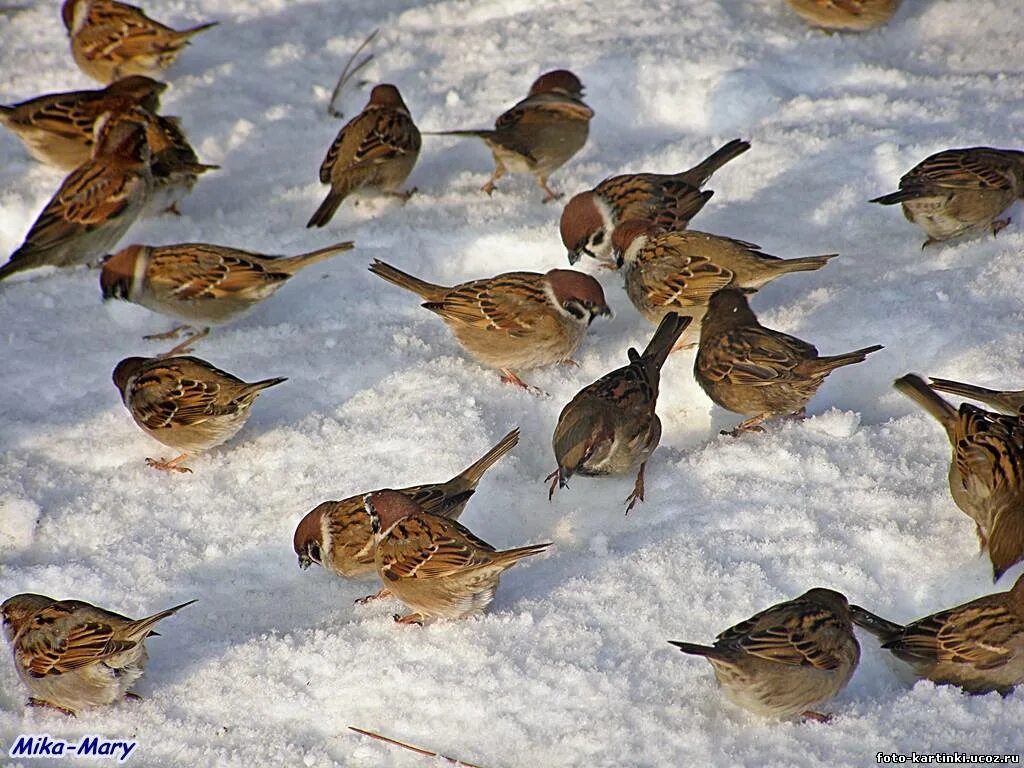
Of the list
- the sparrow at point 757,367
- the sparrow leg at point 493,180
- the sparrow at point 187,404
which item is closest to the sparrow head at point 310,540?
the sparrow at point 187,404

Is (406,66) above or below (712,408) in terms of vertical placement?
above

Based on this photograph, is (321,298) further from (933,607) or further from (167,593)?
(933,607)

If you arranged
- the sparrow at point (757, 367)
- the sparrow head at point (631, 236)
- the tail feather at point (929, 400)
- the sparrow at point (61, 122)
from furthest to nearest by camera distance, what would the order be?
1. the sparrow at point (61, 122)
2. the sparrow head at point (631, 236)
3. the sparrow at point (757, 367)
4. the tail feather at point (929, 400)

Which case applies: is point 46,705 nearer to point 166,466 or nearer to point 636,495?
point 166,466

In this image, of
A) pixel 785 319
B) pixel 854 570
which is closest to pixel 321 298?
pixel 785 319

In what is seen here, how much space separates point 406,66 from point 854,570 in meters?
5.02

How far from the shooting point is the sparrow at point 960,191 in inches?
240

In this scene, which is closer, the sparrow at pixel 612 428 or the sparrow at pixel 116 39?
the sparrow at pixel 612 428

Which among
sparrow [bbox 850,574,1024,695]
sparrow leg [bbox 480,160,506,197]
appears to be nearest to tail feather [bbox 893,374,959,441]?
sparrow [bbox 850,574,1024,695]

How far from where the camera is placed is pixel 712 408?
19.5 feet

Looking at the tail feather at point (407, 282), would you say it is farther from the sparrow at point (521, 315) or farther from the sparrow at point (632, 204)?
the sparrow at point (632, 204)

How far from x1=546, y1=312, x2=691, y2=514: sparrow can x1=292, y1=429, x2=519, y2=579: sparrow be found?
1.64 ft

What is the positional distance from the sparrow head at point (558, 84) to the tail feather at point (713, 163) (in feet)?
3.23

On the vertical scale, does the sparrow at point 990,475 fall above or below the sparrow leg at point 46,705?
above
